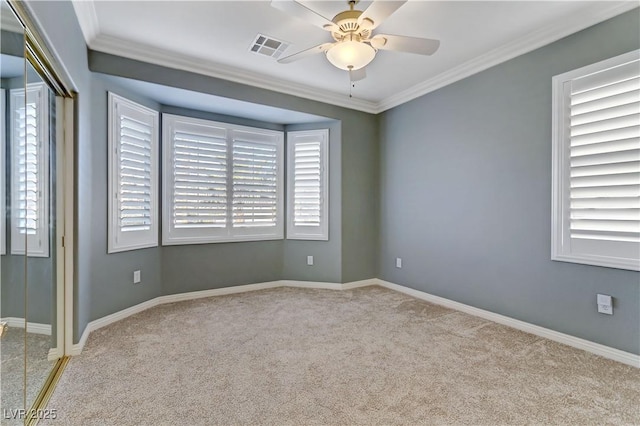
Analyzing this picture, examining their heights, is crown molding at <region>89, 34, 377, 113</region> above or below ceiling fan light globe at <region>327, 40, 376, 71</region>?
above

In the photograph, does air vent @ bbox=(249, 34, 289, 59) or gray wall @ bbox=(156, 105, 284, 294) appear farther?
gray wall @ bbox=(156, 105, 284, 294)

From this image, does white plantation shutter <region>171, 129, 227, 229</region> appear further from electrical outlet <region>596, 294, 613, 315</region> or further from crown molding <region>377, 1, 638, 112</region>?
electrical outlet <region>596, 294, 613, 315</region>

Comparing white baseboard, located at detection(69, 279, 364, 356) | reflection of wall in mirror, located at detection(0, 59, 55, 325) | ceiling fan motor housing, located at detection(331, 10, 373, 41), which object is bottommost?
white baseboard, located at detection(69, 279, 364, 356)

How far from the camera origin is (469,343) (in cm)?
262

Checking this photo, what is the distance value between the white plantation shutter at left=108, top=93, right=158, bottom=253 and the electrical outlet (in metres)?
4.32

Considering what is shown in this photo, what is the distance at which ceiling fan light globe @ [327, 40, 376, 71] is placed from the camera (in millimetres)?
2197

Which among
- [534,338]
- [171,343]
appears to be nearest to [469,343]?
[534,338]

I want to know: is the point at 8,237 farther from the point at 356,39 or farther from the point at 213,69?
the point at 213,69

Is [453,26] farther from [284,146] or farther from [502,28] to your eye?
[284,146]

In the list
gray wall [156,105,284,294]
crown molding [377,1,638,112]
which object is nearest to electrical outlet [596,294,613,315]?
crown molding [377,1,638,112]

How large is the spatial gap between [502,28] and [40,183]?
3722 millimetres

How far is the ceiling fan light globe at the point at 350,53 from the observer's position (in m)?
2.20

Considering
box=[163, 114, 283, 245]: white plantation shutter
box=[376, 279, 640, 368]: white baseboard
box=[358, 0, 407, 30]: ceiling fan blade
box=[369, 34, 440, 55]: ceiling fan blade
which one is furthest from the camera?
box=[163, 114, 283, 245]: white plantation shutter

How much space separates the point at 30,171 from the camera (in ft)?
5.92
